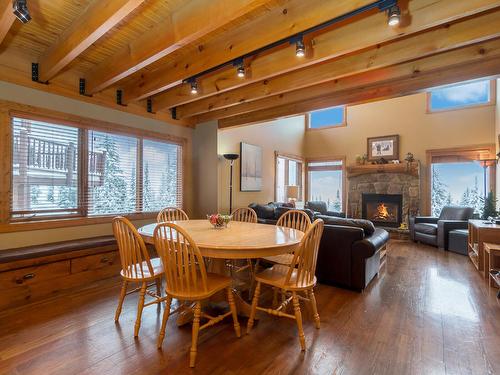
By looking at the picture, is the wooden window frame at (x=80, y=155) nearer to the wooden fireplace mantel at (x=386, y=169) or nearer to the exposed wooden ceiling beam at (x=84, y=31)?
the exposed wooden ceiling beam at (x=84, y=31)

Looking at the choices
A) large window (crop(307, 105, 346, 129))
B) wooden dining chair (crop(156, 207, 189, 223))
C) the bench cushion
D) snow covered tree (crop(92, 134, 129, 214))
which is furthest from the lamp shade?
the bench cushion

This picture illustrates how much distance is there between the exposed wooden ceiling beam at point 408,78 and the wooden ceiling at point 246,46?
1 cm

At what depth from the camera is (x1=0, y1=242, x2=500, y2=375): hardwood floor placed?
1.78 m

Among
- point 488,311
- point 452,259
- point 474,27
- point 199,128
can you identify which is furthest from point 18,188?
point 452,259

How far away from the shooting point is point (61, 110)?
11.1 feet

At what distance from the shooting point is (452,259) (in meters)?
4.49

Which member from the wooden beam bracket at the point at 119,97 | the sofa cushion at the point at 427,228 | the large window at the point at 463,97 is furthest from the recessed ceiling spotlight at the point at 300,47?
the large window at the point at 463,97

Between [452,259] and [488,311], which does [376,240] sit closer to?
[488,311]

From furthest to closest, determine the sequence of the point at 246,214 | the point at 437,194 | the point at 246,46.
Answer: the point at 437,194 < the point at 246,214 < the point at 246,46

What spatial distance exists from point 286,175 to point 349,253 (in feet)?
15.5

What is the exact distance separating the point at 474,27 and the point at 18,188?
4847 mm

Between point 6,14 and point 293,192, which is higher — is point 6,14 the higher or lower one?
the higher one

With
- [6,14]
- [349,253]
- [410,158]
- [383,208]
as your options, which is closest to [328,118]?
[410,158]

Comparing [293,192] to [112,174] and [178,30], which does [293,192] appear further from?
[178,30]
